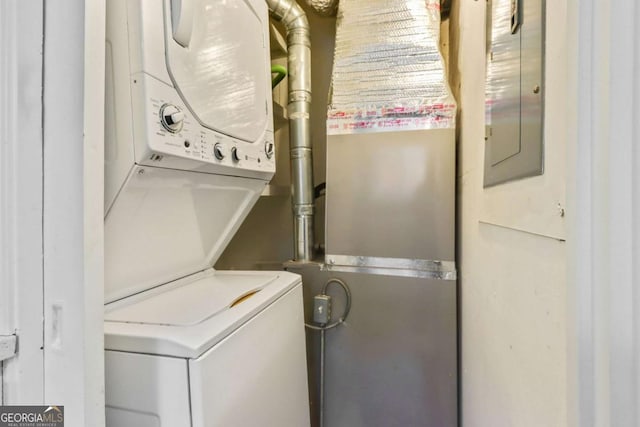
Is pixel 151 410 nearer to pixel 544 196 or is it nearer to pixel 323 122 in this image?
pixel 544 196

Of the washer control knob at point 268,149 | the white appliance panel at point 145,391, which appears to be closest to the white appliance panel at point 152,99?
the washer control knob at point 268,149

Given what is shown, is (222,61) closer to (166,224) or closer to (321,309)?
(166,224)

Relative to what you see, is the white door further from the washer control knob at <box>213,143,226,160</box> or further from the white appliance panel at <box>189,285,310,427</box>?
the washer control knob at <box>213,143,226,160</box>

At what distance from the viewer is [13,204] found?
23.4 inches

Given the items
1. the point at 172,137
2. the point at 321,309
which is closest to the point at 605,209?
the point at 172,137

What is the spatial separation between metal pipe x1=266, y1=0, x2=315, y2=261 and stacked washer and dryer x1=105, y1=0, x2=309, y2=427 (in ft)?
1.75

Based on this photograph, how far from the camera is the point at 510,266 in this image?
891 millimetres

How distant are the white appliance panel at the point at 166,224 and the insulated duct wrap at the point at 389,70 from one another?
0.69 m

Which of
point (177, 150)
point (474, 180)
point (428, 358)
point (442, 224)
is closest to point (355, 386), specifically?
point (428, 358)

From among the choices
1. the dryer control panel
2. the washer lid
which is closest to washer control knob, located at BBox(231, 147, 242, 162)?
the dryer control panel

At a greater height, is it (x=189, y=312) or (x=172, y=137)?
(x=172, y=137)

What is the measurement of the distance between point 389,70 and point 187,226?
4.08 ft

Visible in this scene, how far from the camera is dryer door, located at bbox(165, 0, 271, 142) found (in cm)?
85

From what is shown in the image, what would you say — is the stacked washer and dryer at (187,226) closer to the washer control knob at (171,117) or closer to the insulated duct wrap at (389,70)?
the washer control knob at (171,117)
